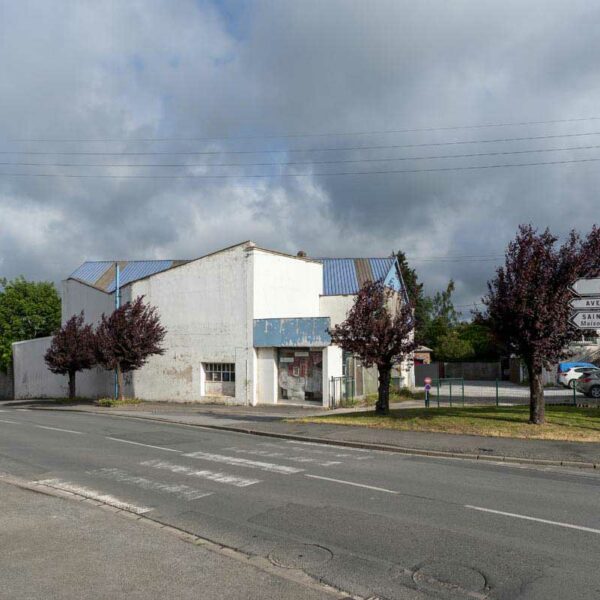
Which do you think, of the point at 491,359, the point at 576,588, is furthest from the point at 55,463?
the point at 491,359

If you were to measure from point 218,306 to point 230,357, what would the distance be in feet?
8.36

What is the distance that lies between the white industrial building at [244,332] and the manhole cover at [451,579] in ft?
62.2

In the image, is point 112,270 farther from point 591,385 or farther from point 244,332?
point 591,385

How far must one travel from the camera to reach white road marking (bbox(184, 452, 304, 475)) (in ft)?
36.6

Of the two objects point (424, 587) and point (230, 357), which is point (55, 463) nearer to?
point (424, 587)

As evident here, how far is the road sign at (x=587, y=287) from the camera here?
15086mm

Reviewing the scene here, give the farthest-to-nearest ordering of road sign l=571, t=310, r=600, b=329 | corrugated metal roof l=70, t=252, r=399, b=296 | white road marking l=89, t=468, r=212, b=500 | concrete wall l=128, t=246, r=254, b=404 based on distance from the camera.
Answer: corrugated metal roof l=70, t=252, r=399, b=296
concrete wall l=128, t=246, r=254, b=404
road sign l=571, t=310, r=600, b=329
white road marking l=89, t=468, r=212, b=500

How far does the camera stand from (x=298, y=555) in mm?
6156

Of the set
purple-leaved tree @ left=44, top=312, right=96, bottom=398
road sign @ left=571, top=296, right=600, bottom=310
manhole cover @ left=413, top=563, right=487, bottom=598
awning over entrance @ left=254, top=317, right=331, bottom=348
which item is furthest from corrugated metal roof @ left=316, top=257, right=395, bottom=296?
manhole cover @ left=413, top=563, right=487, bottom=598

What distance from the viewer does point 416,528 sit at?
712cm

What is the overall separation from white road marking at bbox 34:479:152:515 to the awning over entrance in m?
16.5

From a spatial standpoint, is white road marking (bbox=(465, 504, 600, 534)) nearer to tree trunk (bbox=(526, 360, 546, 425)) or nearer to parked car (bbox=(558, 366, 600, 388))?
tree trunk (bbox=(526, 360, 546, 425))

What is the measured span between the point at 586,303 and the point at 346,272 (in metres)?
26.2

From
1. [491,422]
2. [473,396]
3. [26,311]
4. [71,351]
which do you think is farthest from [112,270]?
[491,422]
